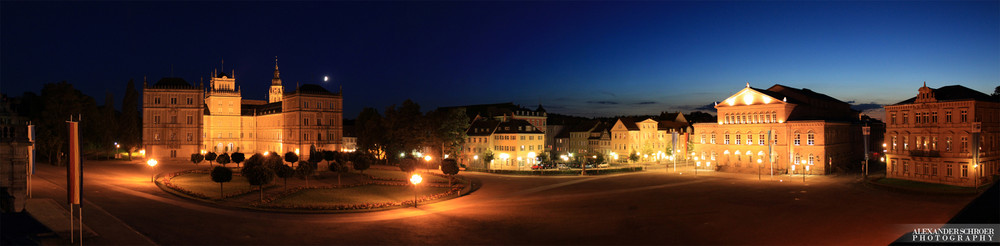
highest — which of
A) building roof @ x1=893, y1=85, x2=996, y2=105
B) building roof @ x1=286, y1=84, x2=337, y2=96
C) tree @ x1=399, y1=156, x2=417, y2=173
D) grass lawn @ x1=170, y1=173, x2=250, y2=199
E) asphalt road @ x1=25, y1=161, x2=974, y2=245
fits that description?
building roof @ x1=286, y1=84, x2=337, y2=96

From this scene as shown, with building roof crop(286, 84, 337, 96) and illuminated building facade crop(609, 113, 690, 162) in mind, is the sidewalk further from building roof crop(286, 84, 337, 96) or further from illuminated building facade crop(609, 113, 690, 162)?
illuminated building facade crop(609, 113, 690, 162)

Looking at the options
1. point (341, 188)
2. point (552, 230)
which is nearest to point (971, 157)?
point (552, 230)

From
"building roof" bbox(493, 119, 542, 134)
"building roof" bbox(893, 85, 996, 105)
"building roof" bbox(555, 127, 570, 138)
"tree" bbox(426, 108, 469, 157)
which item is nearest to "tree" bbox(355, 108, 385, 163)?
"tree" bbox(426, 108, 469, 157)

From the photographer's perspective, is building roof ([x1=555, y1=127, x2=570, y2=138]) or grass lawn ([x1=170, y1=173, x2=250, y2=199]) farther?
building roof ([x1=555, y1=127, x2=570, y2=138])

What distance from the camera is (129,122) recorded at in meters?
77.0

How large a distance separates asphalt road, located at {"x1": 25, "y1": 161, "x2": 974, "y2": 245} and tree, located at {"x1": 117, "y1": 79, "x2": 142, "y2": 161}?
34.6m

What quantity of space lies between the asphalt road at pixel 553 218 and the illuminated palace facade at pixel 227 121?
30.3 metres

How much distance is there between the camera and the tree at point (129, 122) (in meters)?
75.5

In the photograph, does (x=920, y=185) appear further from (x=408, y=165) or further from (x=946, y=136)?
(x=408, y=165)

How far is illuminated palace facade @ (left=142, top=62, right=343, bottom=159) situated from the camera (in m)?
72.9

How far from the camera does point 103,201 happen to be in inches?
1227

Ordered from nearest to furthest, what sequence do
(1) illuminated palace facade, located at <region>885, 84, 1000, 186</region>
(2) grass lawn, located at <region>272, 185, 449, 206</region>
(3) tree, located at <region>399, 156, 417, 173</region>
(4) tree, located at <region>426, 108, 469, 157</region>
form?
(2) grass lawn, located at <region>272, 185, 449, 206</region>, (1) illuminated palace facade, located at <region>885, 84, 1000, 186</region>, (3) tree, located at <region>399, 156, 417, 173</region>, (4) tree, located at <region>426, 108, 469, 157</region>

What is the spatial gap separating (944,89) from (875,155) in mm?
29545

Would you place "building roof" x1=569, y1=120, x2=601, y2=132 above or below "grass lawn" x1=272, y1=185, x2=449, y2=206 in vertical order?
above
